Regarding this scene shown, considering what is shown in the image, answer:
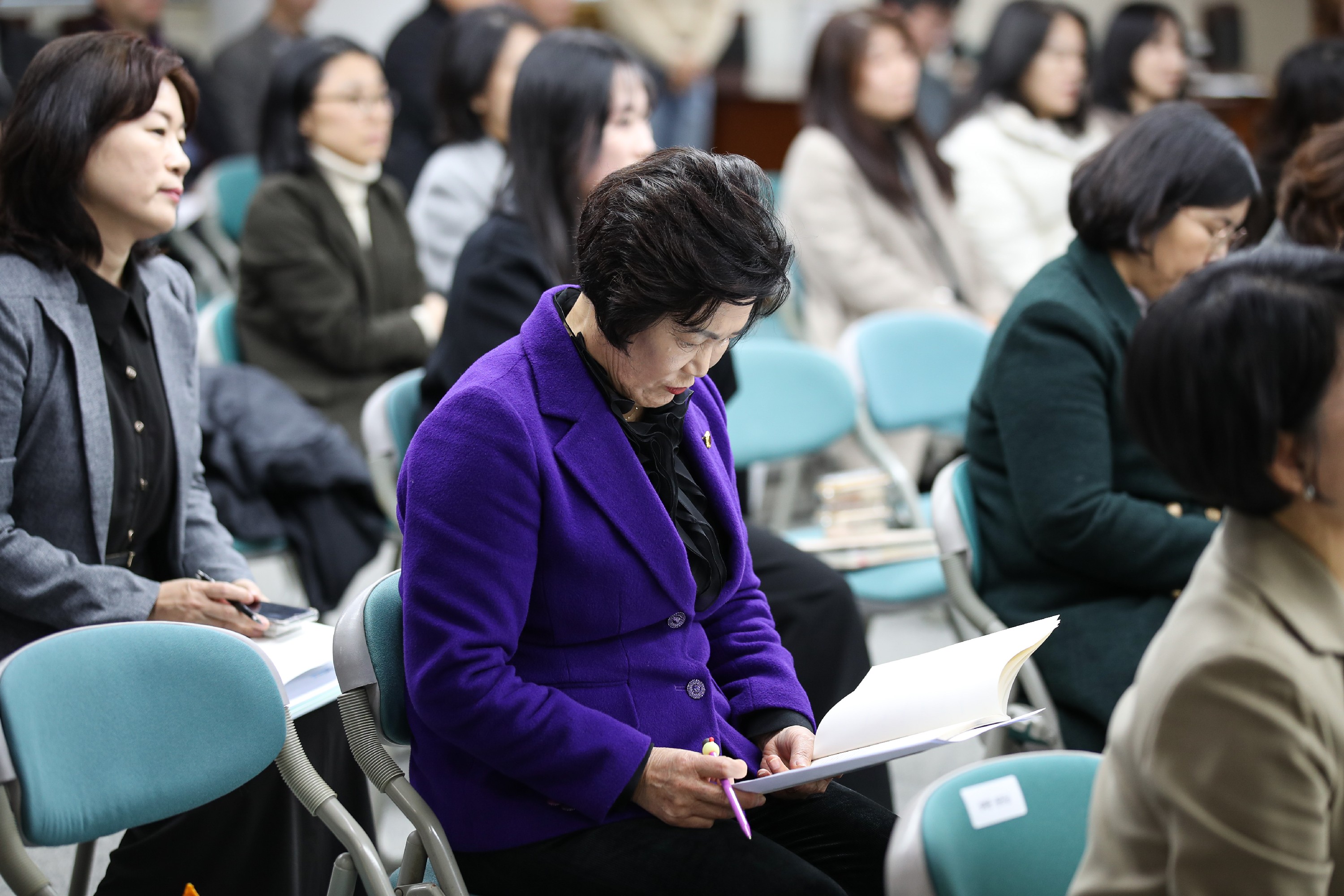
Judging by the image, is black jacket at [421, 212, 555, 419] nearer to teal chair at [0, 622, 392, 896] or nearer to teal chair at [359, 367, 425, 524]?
teal chair at [359, 367, 425, 524]

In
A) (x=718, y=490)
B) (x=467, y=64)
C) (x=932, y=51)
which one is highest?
(x=467, y=64)

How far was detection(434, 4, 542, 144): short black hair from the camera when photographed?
3816 millimetres

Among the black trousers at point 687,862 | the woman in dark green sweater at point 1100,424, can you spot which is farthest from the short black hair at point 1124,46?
the black trousers at point 687,862

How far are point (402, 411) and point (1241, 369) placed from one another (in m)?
1.90

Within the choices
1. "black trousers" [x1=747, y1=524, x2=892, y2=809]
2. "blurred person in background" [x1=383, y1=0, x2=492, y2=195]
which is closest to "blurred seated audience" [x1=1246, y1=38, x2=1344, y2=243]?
"black trousers" [x1=747, y1=524, x2=892, y2=809]

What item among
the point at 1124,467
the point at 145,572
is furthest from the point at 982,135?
the point at 145,572

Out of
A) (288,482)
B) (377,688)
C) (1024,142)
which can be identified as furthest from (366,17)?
(377,688)

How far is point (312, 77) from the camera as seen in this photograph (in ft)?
11.5

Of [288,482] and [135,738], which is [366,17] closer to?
[288,482]

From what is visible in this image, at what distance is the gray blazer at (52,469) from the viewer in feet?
5.72

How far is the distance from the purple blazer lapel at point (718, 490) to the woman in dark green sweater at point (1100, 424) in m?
0.61

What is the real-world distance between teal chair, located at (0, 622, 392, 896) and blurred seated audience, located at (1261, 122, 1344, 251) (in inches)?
73.5

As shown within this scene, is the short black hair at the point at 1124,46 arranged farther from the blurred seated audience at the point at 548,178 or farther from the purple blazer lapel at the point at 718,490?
the purple blazer lapel at the point at 718,490

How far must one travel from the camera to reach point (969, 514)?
214cm
